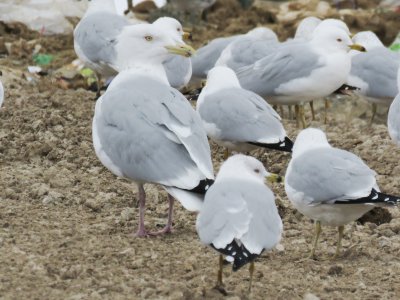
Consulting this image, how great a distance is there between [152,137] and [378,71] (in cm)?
455

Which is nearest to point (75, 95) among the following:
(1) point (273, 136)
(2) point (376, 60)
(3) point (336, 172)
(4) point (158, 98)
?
(2) point (376, 60)

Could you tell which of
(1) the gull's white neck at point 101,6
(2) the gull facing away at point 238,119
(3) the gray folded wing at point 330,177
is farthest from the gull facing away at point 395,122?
(1) the gull's white neck at point 101,6

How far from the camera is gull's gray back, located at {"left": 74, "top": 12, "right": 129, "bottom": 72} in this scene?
9.99 metres

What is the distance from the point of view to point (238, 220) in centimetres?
508

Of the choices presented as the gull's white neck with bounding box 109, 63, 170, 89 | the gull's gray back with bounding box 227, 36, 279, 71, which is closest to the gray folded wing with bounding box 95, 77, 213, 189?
the gull's white neck with bounding box 109, 63, 170, 89

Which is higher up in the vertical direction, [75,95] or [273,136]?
[273,136]

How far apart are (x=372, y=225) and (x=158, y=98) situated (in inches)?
68.5

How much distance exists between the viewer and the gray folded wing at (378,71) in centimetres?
1018

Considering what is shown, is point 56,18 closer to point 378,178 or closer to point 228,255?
point 378,178

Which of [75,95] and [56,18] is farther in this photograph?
[56,18]

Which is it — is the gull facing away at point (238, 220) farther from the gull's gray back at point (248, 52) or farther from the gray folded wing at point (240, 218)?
the gull's gray back at point (248, 52)

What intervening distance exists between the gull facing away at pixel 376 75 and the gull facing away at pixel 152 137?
12.5 ft

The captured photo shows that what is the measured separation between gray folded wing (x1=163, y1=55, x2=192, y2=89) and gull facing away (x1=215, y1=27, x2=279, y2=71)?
38 centimetres

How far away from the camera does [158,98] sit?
→ 21.1ft
